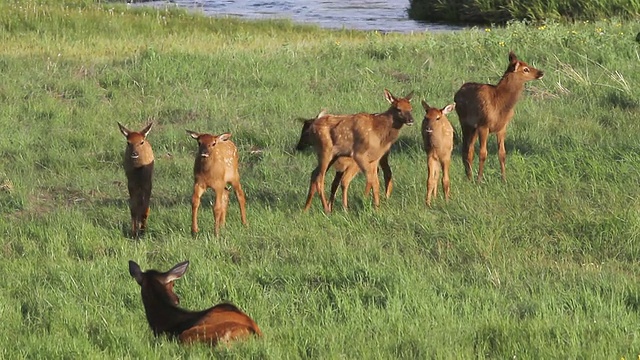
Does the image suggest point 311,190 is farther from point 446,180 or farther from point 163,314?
point 163,314

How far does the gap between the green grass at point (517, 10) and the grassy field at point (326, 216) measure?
30.9ft

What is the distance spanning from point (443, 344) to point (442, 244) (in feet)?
8.11

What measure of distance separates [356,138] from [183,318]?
4.63 metres

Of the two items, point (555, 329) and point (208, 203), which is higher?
point (555, 329)

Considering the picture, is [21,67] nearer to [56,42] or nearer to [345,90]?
[56,42]

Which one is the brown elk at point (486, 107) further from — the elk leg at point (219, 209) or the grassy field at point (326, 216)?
the elk leg at point (219, 209)

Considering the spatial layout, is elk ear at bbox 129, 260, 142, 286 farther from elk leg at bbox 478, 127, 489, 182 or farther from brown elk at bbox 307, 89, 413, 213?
elk leg at bbox 478, 127, 489, 182

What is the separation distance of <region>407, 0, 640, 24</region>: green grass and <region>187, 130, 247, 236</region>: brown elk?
15.6m

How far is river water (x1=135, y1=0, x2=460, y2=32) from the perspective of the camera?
102 ft

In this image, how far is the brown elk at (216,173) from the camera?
965 centimetres

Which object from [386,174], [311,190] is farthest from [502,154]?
[311,190]

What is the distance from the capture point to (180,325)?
6.26 meters

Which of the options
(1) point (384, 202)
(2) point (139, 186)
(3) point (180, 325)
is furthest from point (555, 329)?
(2) point (139, 186)

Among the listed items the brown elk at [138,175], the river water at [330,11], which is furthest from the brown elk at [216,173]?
the river water at [330,11]
